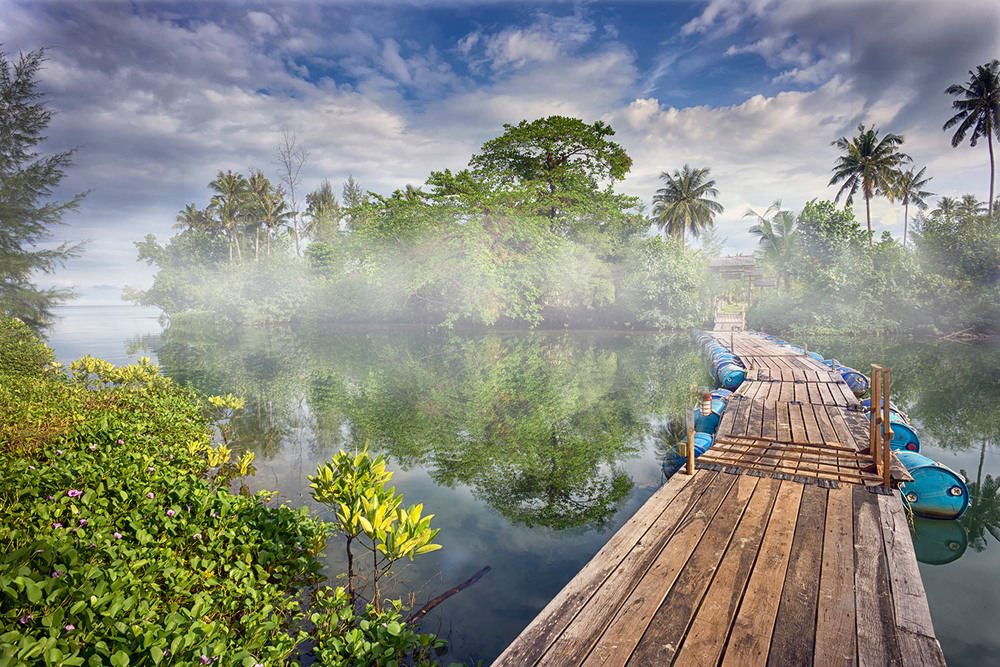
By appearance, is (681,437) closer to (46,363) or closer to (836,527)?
(836,527)

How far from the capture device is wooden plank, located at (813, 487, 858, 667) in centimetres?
267

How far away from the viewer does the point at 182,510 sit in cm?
359

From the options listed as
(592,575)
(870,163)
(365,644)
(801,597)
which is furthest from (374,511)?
(870,163)

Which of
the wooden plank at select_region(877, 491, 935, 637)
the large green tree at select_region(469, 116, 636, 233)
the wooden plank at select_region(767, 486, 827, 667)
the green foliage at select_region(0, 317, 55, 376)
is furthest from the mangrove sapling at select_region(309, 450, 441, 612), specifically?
the large green tree at select_region(469, 116, 636, 233)

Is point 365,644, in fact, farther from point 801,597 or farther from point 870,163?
point 870,163

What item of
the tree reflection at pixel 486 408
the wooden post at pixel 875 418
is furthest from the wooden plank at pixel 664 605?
the wooden post at pixel 875 418

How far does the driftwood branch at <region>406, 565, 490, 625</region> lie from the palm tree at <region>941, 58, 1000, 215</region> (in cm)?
4604

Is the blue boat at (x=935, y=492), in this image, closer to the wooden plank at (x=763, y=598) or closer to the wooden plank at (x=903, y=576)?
the wooden plank at (x=903, y=576)

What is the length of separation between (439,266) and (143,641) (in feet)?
92.3

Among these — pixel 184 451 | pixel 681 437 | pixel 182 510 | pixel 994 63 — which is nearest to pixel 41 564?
pixel 182 510

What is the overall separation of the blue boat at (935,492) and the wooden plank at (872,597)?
7.90 ft

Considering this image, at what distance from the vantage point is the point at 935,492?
600 cm

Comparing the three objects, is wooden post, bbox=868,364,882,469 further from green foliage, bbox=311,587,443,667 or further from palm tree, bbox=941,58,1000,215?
palm tree, bbox=941,58,1000,215

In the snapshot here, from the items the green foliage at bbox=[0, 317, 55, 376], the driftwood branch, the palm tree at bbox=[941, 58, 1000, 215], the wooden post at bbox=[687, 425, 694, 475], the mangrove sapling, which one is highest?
the palm tree at bbox=[941, 58, 1000, 215]
